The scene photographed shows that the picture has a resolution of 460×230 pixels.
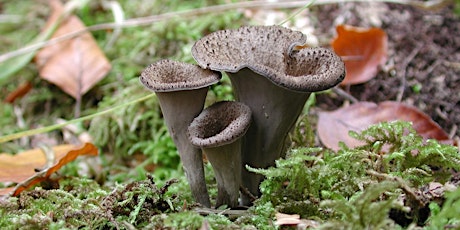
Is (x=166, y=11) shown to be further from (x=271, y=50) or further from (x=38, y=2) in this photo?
(x=271, y=50)

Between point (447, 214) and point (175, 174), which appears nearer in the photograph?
point (447, 214)

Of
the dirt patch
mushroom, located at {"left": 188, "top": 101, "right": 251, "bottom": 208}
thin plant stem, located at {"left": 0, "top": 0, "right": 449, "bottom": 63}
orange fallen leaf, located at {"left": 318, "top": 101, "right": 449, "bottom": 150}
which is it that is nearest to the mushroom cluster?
mushroom, located at {"left": 188, "top": 101, "right": 251, "bottom": 208}

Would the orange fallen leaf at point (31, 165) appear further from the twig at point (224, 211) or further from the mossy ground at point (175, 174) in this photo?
the twig at point (224, 211)

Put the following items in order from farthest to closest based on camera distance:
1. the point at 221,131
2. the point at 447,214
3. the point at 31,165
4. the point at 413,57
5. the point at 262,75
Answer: the point at 413,57, the point at 31,165, the point at 221,131, the point at 262,75, the point at 447,214

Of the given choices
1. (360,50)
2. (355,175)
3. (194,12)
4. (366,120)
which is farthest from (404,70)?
(355,175)

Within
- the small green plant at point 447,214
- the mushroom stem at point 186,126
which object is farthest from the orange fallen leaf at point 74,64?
the small green plant at point 447,214

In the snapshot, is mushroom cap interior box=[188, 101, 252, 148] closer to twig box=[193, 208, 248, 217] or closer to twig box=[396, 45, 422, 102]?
twig box=[193, 208, 248, 217]

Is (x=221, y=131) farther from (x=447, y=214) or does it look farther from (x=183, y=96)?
(x=447, y=214)
